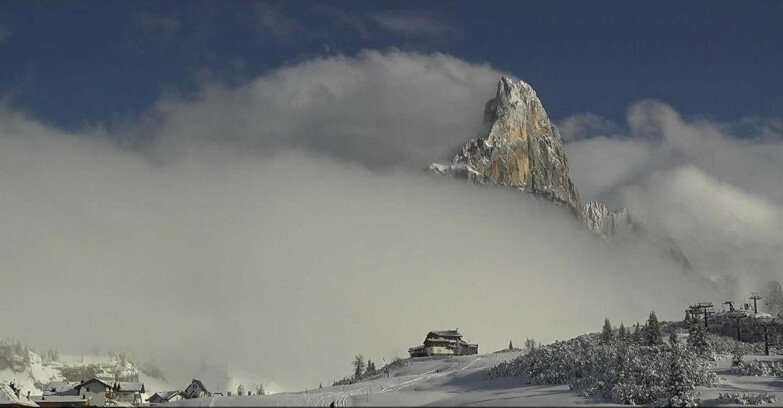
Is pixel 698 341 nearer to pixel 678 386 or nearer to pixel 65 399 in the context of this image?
pixel 678 386

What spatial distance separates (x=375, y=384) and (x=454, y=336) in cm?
9332

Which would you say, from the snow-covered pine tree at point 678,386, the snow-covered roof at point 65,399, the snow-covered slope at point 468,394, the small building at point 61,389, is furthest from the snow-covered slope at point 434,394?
the small building at point 61,389

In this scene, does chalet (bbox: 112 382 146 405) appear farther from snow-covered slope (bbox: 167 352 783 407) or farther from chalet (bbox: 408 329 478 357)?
snow-covered slope (bbox: 167 352 783 407)

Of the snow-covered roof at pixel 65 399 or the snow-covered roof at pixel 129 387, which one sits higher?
the snow-covered roof at pixel 129 387

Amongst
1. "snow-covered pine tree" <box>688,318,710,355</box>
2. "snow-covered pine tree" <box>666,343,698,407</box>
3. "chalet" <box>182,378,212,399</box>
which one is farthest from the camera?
"chalet" <box>182,378,212,399</box>

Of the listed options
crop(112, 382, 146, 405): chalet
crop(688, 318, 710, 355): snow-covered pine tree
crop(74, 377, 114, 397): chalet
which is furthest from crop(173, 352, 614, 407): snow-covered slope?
crop(112, 382, 146, 405): chalet

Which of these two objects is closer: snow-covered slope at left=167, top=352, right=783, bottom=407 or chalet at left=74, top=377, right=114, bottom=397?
snow-covered slope at left=167, top=352, right=783, bottom=407

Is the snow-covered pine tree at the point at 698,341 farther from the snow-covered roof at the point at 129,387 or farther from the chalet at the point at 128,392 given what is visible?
the snow-covered roof at the point at 129,387

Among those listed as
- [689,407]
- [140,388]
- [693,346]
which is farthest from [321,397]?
[140,388]

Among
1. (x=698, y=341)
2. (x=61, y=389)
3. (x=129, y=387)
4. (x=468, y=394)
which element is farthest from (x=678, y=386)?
(x=61, y=389)

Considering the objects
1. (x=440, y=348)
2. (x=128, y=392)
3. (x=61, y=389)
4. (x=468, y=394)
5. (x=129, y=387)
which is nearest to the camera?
(x=468, y=394)

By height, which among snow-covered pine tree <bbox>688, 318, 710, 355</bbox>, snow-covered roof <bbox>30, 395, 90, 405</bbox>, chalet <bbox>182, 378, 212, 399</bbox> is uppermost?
snow-covered pine tree <bbox>688, 318, 710, 355</bbox>

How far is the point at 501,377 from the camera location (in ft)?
299

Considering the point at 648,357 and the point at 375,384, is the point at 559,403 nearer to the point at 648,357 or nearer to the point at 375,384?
the point at 648,357
